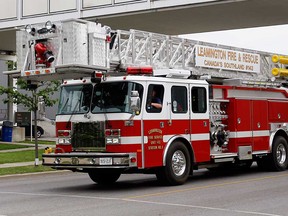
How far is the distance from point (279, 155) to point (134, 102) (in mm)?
6717

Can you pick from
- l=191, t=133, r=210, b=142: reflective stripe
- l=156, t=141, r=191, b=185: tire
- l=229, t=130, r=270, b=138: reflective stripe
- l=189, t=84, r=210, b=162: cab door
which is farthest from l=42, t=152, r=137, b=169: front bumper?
l=229, t=130, r=270, b=138: reflective stripe

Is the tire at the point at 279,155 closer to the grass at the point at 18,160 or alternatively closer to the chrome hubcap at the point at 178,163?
the chrome hubcap at the point at 178,163

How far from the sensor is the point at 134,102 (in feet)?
39.5

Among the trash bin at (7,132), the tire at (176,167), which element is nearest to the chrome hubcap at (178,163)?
the tire at (176,167)

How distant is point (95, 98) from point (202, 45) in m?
3.85

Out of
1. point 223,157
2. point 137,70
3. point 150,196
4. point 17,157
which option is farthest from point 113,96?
point 17,157

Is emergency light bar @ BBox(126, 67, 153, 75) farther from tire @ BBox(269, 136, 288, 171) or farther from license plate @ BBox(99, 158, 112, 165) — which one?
tire @ BBox(269, 136, 288, 171)

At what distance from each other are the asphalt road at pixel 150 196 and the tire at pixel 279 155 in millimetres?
396

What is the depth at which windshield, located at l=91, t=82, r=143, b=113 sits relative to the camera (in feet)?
41.4

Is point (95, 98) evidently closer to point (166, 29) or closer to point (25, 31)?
point (25, 31)

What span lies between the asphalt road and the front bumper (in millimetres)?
605

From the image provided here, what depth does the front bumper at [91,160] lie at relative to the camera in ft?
40.0

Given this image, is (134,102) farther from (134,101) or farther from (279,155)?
(279,155)

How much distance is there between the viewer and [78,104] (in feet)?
43.6
